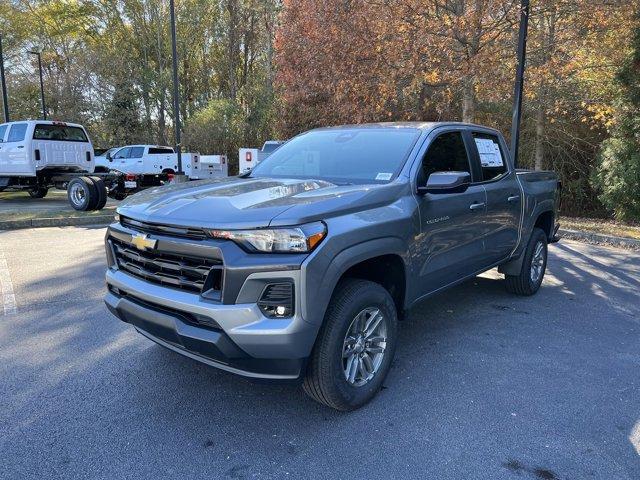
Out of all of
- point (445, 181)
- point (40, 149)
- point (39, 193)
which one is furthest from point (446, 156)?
point (39, 193)

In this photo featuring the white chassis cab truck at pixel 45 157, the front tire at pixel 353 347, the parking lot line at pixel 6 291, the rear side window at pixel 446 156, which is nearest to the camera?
the front tire at pixel 353 347

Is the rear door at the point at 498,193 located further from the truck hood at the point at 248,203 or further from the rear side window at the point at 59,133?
the rear side window at the point at 59,133

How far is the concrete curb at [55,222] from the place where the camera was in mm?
9930

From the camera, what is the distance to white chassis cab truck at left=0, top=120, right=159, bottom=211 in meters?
13.5

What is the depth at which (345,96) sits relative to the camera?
13391 mm

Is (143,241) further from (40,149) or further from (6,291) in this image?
(40,149)

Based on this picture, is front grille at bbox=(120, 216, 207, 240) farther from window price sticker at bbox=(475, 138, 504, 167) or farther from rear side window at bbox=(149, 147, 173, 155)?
rear side window at bbox=(149, 147, 173, 155)

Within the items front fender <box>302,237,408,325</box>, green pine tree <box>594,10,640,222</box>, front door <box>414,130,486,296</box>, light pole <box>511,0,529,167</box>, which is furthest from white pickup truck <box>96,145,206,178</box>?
front fender <box>302,237,408,325</box>

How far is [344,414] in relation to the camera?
10.2 feet

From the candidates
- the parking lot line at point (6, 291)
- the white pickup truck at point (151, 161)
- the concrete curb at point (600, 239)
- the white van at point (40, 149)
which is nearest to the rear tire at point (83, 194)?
the white van at point (40, 149)

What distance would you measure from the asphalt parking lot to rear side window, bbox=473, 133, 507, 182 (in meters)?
1.46

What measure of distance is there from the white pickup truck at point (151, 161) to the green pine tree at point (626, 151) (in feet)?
44.6

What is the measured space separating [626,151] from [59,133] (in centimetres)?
1528

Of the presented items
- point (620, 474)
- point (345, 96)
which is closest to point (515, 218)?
point (620, 474)
